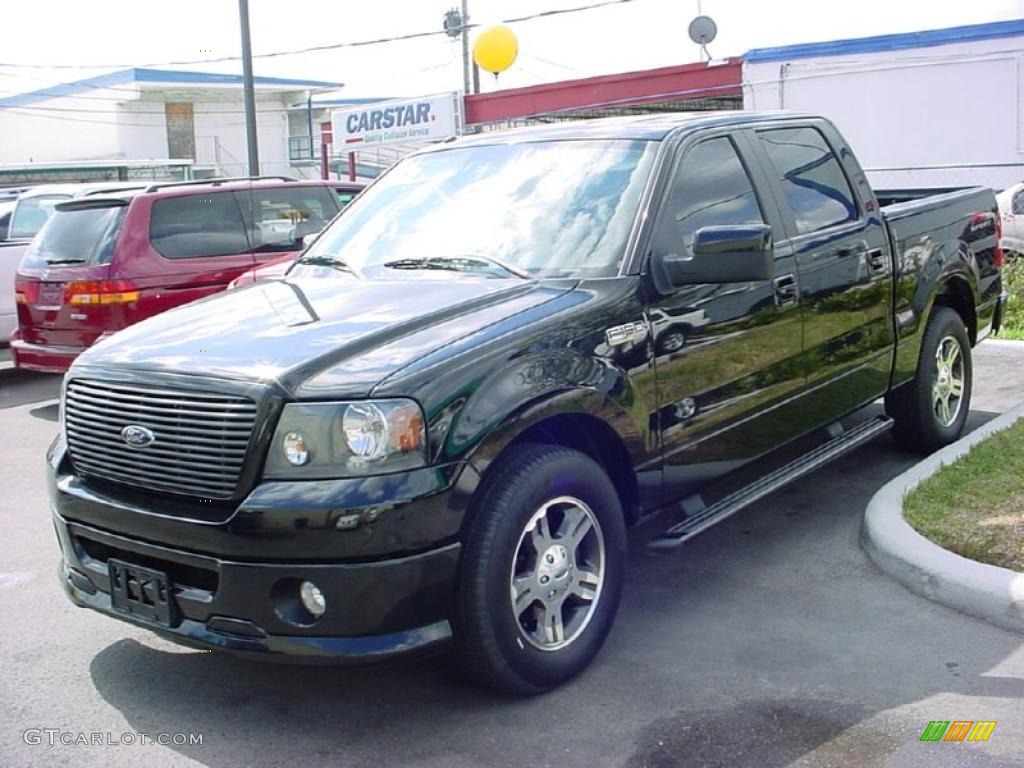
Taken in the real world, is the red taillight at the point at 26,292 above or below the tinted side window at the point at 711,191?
below

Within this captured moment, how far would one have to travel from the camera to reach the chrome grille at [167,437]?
12.0ft

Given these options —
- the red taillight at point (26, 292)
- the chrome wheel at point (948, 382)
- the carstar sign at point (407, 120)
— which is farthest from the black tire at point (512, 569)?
the carstar sign at point (407, 120)

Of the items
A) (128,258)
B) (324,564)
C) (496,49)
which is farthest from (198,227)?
(496,49)

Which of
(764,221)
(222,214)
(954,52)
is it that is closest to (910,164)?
(954,52)

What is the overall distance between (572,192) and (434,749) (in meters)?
2.29

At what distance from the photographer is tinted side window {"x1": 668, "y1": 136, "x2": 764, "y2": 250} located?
15.9ft

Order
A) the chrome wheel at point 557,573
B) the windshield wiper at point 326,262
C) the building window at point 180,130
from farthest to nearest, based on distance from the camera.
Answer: the building window at point 180,130 → the windshield wiper at point 326,262 → the chrome wheel at point 557,573

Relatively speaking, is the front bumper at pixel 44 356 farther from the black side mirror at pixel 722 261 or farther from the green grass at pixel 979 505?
the green grass at pixel 979 505

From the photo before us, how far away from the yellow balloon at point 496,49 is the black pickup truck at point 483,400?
19.7 meters

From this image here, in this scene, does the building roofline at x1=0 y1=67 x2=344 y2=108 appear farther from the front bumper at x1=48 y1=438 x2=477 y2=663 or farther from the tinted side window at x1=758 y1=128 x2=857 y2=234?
the front bumper at x1=48 y1=438 x2=477 y2=663

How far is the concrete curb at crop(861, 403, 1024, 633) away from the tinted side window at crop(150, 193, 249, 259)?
6.34 meters

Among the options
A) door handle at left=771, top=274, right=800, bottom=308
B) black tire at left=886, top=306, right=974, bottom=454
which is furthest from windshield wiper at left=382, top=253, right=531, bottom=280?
black tire at left=886, top=306, right=974, bottom=454

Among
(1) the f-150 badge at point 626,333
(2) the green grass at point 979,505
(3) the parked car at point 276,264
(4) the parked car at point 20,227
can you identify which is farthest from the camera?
(4) the parked car at point 20,227

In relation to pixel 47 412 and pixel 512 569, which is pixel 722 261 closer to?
pixel 512 569
